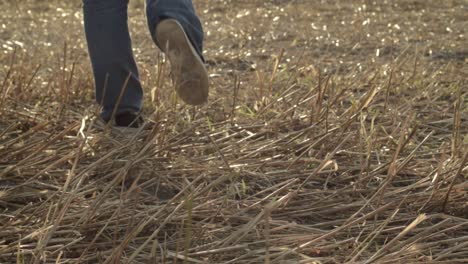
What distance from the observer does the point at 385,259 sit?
1.39 meters

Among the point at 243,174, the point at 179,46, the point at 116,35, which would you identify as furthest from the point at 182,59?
the point at 243,174

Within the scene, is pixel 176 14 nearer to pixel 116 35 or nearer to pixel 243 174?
pixel 116 35

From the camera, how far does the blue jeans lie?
6.95 feet

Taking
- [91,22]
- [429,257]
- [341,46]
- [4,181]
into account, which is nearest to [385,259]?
[429,257]

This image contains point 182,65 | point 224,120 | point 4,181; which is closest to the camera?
point 4,181

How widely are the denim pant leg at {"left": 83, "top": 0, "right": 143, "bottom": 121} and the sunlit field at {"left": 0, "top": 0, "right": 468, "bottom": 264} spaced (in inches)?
3.6

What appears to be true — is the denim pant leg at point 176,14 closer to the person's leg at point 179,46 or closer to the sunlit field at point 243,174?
the person's leg at point 179,46

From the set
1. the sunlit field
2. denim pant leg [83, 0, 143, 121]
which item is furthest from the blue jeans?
the sunlit field

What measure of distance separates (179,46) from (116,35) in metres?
0.18

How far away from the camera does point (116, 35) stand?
2137mm

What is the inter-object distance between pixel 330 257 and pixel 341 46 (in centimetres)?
292

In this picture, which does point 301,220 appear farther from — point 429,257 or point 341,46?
point 341,46

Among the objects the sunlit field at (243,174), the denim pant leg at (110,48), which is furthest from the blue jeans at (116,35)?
the sunlit field at (243,174)

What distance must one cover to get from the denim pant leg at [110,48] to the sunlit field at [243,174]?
0.09 meters
